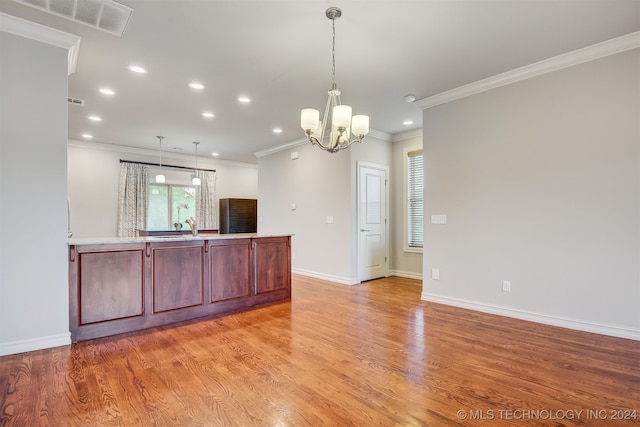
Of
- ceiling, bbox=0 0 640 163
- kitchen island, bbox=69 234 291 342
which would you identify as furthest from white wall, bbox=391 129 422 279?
kitchen island, bbox=69 234 291 342

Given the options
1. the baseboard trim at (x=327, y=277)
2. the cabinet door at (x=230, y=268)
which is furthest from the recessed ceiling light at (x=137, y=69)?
the baseboard trim at (x=327, y=277)

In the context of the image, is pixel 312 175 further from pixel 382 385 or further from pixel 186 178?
pixel 382 385

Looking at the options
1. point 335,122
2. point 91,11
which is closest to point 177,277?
point 335,122

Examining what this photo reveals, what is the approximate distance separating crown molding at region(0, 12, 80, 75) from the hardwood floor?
2.73 m

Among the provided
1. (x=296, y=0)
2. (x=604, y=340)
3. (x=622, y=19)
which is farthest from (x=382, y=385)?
(x=622, y=19)

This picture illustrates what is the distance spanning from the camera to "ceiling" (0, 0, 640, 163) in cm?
249

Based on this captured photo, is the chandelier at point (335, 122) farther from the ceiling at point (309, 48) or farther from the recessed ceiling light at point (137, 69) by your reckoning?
the recessed ceiling light at point (137, 69)

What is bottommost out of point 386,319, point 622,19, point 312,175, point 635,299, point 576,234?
point 386,319

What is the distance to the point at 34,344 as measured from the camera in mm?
2695

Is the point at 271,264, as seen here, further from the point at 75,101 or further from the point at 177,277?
the point at 75,101

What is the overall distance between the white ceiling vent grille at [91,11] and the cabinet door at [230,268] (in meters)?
2.36

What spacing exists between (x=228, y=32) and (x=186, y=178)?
607 cm

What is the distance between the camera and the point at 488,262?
12.5 ft

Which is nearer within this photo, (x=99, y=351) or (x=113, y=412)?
(x=113, y=412)
